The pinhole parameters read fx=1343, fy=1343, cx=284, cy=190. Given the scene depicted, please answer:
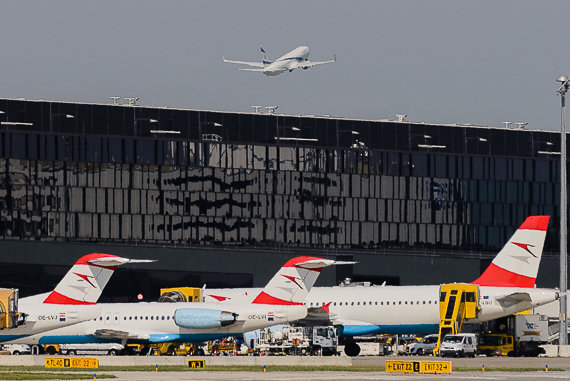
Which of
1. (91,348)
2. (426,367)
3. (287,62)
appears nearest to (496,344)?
(91,348)

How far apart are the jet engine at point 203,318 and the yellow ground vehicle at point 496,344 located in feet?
64.3

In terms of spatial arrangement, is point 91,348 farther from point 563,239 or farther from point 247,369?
point 563,239

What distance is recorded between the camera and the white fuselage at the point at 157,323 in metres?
87.1

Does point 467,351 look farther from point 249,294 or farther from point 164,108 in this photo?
point 164,108

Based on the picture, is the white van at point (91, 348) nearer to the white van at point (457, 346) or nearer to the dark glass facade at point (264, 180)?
the white van at point (457, 346)

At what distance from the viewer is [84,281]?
78.2m

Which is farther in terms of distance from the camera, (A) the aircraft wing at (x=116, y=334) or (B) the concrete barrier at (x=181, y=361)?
(A) the aircraft wing at (x=116, y=334)

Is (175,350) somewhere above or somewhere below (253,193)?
below

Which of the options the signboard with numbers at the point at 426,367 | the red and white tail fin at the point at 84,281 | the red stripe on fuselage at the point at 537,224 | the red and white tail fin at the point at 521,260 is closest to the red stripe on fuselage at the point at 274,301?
the red and white tail fin at the point at 84,281

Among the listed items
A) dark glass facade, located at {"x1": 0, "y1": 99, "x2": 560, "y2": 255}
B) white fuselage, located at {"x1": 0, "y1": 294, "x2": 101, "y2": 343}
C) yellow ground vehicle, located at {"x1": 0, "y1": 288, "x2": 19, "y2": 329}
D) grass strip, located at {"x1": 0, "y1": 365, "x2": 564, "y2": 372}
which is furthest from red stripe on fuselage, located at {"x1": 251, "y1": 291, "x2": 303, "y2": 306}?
dark glass facade, located at {"x1": 0, "y1": 99, "x2": 560, "y2": 255}

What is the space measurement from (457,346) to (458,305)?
14.4ft

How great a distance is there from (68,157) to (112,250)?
34.1 feet

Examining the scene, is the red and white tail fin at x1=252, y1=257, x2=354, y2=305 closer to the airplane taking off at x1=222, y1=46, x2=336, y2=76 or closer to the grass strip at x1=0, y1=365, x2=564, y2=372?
the grass strip at x1=0, y1=365, x2=564, y2=372

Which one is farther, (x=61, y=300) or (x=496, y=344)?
(x=496, y=344)
